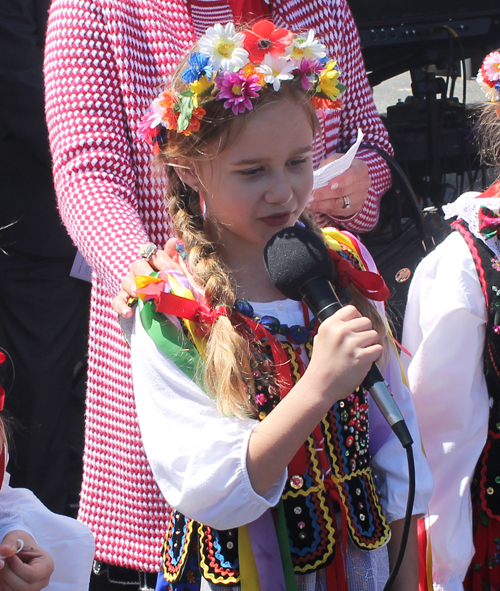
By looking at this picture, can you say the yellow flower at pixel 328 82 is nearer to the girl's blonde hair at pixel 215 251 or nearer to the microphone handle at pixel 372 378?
the girl's blonde hair at pixel 215 251

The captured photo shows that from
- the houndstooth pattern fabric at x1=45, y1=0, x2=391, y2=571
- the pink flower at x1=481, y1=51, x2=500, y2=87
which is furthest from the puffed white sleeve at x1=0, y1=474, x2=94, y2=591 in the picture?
the pink flower at x1=481, y1=51, x2=500, y2=87

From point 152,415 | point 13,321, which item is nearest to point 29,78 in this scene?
point 13,321

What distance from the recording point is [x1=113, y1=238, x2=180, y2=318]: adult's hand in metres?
1.25

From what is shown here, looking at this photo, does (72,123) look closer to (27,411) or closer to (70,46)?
(70,46)

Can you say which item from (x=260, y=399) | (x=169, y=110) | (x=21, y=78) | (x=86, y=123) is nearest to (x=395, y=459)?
(x=260, y=399)

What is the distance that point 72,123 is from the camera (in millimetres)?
1490

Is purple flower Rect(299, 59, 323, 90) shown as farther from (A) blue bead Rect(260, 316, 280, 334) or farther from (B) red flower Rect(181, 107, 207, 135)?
(A) blue bead Rect(260, 316, 280, 334)

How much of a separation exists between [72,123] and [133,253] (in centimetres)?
34

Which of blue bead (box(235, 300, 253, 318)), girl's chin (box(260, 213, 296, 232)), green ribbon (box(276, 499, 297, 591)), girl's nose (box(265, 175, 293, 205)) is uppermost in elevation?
girl's nose (box(265, 175, 293, 205))

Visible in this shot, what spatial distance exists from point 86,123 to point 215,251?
1.26 ft

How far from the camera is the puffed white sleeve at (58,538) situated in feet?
4.61

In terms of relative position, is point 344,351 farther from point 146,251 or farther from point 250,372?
point 146,251

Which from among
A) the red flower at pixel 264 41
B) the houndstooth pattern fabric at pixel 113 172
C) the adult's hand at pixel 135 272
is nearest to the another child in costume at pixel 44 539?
the houndstooth pattern fabric at pixel 113 172

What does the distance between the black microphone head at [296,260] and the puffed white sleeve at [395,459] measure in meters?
0.33
